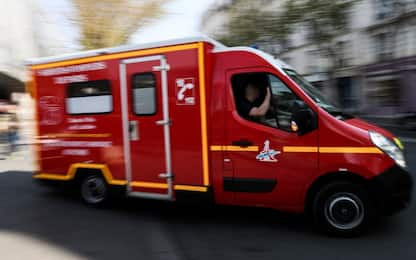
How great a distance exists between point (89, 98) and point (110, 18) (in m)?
13.3

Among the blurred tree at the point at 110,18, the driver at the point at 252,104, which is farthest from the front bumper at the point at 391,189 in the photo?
the blurred tree at the point at 110,18

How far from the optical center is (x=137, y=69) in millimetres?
5535

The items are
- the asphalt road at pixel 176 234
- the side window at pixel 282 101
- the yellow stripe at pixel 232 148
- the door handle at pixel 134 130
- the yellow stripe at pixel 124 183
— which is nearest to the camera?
the asphalt road at pixel 176 234

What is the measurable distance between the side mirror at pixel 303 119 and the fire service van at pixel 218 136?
0.6 inches

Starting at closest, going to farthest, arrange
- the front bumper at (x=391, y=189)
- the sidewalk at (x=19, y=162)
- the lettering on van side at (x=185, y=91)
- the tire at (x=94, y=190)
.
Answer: the front bumper at (x=391, y=189)
the lettering on van side at (x=185, y=91)
the tire at (x=94, y=190)
the sidewalk at (x=19, y=162)

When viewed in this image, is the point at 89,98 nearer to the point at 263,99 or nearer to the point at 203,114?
the point at 203,114

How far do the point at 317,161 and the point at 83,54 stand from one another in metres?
3.79

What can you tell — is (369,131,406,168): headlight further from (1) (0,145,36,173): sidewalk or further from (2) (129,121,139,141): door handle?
(1) (0,145,36,173): sidewalk

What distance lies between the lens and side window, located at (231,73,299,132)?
480 cm

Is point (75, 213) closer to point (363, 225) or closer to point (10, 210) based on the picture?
point (10, 210)

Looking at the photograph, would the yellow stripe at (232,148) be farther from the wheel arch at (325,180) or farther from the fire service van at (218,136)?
the wheel arch at (325,180)

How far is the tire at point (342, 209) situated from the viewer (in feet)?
14.9

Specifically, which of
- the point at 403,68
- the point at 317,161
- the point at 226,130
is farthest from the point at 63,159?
the point at 403,68

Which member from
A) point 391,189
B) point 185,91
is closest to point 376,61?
point 391,189
